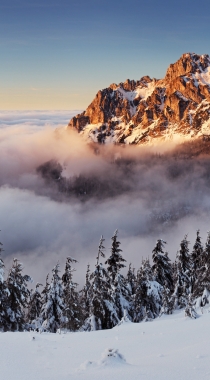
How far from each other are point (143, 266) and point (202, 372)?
70.1ft

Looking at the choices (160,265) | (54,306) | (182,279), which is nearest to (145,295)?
(160,265)

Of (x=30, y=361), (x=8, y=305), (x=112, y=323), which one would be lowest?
(x=112, y=323)

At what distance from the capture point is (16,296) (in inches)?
936

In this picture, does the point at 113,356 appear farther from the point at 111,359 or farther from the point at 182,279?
the point at 182,279

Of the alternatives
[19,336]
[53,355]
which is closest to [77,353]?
[53,355]

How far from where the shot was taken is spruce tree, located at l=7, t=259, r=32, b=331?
22984 millimetres

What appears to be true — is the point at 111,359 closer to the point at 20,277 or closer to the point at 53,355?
the point at 53,355

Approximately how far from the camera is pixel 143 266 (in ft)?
89.6

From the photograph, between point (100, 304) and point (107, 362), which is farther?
point (100, 304)

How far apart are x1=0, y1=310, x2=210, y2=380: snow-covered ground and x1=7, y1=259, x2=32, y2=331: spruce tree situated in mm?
13795

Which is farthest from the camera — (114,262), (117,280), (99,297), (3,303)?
(114,262)

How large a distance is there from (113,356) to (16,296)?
60.2 feet

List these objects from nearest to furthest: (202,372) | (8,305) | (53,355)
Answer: (202,372)
(53,355)
(8,305)

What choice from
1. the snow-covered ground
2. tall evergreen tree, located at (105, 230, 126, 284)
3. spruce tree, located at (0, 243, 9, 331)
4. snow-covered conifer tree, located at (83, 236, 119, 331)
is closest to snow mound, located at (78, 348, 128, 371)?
the snow-covered ground
